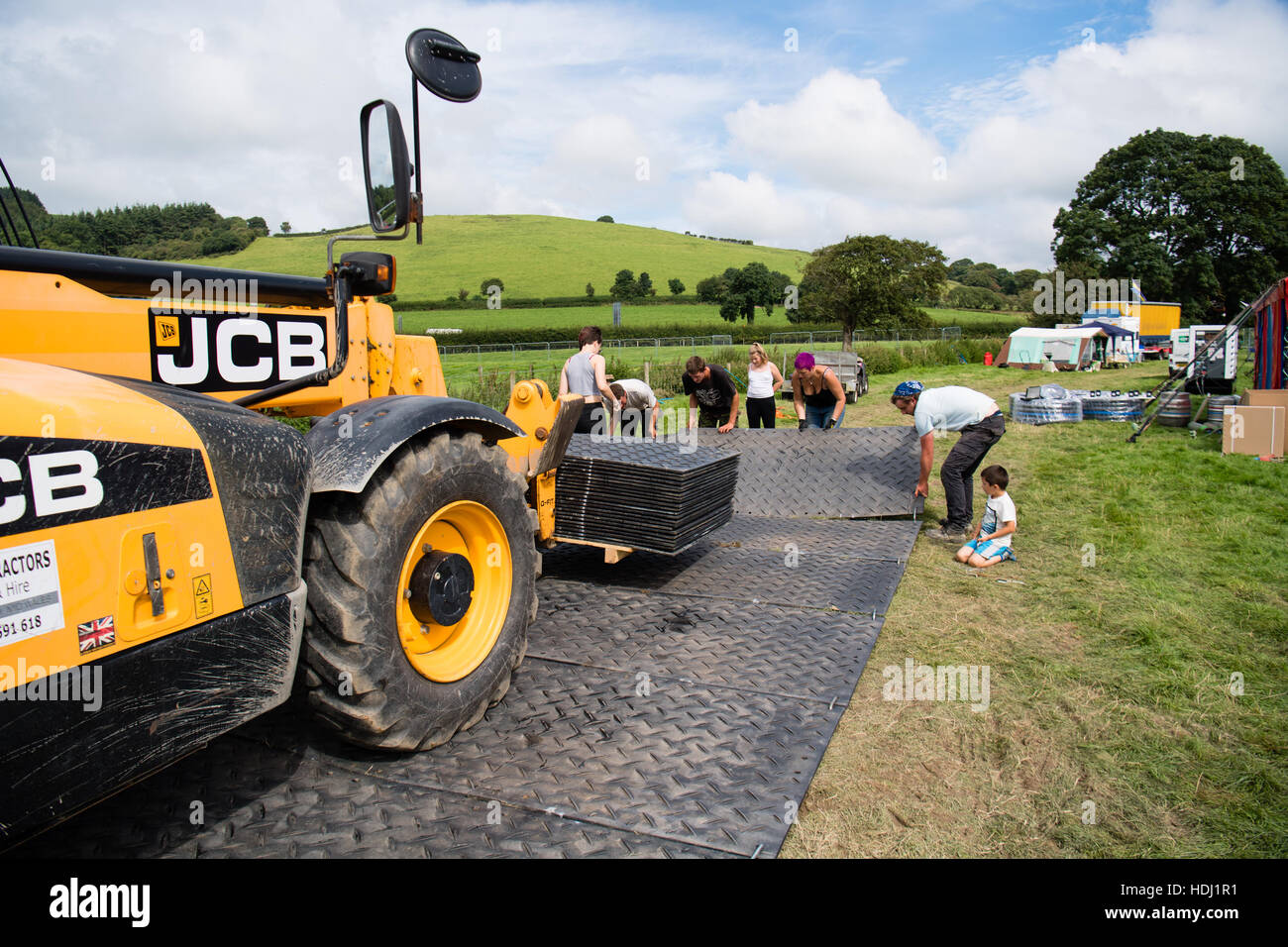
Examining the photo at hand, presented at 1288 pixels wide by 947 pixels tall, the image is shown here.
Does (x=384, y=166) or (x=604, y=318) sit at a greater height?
(x=604, y=318)

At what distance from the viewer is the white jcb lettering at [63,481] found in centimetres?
184

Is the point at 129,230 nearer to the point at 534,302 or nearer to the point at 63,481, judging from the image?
the point at 63,481

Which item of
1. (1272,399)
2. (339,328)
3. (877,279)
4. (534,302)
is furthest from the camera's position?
(534,302)

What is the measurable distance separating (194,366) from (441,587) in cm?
120

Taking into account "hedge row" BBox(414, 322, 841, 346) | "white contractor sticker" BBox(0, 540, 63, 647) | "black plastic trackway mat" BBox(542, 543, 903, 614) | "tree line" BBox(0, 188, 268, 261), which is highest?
"hedge row" BBox(414, 322, 841, 346)

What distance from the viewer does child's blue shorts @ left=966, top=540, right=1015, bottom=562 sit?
6.27m

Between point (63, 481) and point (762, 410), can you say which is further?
point (762, 410)

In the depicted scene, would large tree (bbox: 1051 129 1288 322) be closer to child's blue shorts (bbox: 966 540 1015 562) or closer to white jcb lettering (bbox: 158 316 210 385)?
child's blue shorts (bbox: 966 540 1015 562)

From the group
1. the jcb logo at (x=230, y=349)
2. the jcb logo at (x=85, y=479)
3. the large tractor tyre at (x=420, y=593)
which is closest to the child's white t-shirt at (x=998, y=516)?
the large tractor tyre at (x=420, y=593)

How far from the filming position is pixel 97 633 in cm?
196

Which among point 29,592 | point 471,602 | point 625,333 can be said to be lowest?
point 471,602

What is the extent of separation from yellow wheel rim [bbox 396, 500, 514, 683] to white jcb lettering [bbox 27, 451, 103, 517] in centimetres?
124

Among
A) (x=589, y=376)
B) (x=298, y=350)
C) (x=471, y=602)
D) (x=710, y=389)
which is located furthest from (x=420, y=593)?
(x=710, y=389)

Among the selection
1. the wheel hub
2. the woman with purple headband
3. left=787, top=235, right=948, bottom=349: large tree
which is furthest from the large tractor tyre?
left=787, top=235, right=948, bottom=349: large tree
